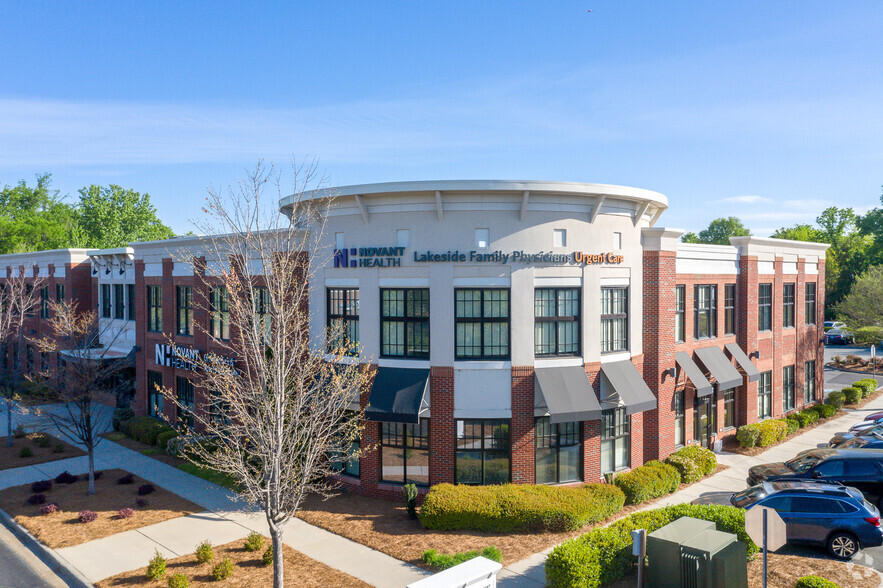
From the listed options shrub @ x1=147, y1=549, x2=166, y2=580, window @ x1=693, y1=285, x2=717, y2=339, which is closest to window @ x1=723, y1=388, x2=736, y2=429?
window @ x1=693, y1=285, x2=717, y2=339

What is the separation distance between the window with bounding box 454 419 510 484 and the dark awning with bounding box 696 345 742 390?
11.4 metres

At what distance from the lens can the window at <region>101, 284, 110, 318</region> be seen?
122 ft

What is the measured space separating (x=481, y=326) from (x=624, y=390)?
546cm

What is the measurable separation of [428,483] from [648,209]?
1303 centimetres

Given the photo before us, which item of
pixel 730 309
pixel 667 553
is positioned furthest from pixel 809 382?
pixel 667 553

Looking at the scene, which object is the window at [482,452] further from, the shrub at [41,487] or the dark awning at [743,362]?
the shrub at [41,487]

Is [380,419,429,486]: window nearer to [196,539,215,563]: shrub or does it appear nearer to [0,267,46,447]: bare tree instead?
[196,539,215,563]: shrub

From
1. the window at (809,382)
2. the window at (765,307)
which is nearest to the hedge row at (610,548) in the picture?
the window at (765,307)

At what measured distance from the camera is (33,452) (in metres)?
26.9

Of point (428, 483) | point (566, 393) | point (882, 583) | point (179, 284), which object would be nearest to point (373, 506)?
point (428, 483)

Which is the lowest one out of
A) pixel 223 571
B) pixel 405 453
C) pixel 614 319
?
pixel 223 571

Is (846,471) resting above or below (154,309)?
below

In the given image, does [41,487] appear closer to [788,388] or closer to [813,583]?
[813,583]

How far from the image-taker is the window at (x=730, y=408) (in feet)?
92.0
